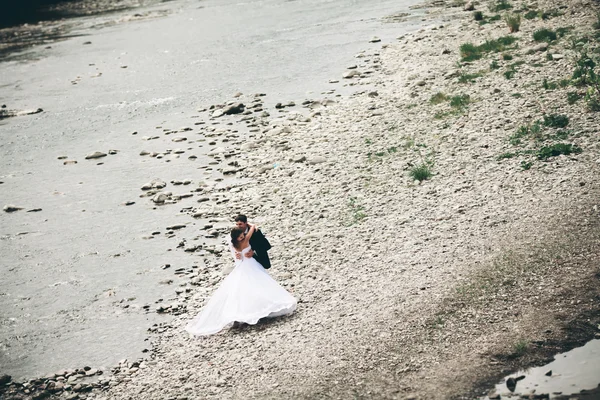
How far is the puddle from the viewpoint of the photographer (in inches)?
360

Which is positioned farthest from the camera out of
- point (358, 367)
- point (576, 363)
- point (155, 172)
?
point (155, 172)

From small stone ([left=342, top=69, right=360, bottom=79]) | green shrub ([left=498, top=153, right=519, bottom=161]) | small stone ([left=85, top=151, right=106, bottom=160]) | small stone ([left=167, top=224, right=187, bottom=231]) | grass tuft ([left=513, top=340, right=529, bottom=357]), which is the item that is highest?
small stone ([left=342, top=69, right=360, bottom=79])

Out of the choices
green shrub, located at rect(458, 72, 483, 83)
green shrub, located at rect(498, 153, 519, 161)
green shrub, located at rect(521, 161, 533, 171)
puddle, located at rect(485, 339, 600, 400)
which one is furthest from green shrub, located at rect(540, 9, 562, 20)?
puddle, located at rect(485, 339, 600, 400)

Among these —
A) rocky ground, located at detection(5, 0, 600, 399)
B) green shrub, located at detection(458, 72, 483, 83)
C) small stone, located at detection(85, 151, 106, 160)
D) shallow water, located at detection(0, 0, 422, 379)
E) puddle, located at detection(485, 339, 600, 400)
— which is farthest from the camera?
small stone, located at detection(85, 151, 106, 160)

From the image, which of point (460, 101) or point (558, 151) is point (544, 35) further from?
point (558, 151)

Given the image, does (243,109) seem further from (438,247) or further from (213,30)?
(213,30)

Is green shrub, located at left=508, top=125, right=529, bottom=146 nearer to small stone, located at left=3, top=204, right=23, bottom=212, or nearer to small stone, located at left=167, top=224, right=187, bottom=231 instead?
small stone, located at left=167, top=224, right=187, bottom=231

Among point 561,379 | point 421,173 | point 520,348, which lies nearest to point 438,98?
point 421,173

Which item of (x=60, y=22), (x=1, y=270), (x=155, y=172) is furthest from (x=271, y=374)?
(x=60, y=22)

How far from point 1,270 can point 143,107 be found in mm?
14028

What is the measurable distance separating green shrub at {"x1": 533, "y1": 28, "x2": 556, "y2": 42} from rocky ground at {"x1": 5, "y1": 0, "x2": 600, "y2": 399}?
201 millimetres

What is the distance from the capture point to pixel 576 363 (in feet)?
31.6

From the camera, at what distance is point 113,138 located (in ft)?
87.1

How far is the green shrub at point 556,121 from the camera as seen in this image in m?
16.9
